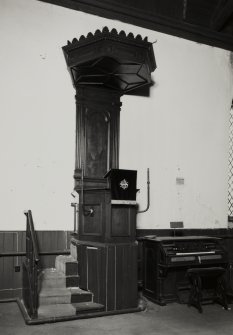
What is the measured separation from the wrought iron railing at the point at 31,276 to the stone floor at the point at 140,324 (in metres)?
0.19

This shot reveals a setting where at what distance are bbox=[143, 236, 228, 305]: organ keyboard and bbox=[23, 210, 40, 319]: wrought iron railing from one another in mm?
1922

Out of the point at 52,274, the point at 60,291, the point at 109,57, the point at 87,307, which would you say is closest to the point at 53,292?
the point at 60,291

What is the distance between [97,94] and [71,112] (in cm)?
60

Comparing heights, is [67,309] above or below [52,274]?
below

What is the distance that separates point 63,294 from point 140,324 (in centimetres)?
115

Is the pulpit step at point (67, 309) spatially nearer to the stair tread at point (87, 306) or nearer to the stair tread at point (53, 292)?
the stair tread at point (87, 306)

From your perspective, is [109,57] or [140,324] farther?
[109,57]

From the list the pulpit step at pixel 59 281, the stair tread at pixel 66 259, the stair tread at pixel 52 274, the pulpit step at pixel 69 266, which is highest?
the stair tread at pixel 66 259

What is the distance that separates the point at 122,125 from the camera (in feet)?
22.4

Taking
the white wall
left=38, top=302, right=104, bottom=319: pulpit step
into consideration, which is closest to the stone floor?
left=38, top=302, right=104, bottom=319: pulpit step

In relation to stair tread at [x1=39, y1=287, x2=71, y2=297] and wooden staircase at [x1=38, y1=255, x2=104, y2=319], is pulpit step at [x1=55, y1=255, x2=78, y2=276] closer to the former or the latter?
wooden staircase at [x1=38, y1=255, x2=104, y2=319]

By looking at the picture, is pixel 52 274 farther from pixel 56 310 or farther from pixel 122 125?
pixel 122 125

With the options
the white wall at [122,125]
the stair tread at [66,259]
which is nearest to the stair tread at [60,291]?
the stair tread at [66,259]

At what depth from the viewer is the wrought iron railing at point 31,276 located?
4805mm
